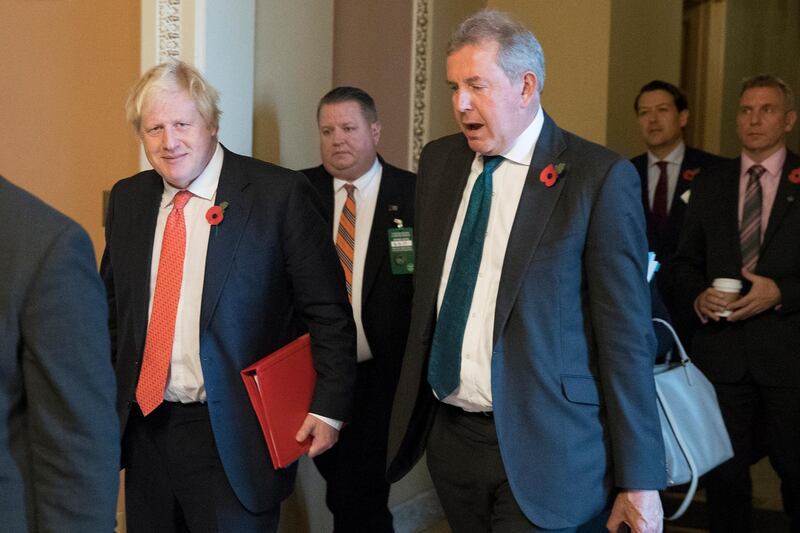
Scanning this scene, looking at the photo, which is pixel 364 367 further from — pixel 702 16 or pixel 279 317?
pixel 702 16

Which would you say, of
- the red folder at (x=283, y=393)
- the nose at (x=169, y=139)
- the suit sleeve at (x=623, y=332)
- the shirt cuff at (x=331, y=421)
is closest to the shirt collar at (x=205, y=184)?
the nose at (x=169, y=139)

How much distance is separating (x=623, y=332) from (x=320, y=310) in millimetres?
813

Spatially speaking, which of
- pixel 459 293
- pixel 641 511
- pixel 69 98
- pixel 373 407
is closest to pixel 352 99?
pixel 69 98

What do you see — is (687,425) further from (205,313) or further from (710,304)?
(710,304)

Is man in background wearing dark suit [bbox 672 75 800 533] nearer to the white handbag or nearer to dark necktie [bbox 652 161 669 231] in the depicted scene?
dark necktie [bbox 652 161 669 231]

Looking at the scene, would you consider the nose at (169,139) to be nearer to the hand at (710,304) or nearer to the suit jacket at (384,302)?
the suit jacket at (384,302)

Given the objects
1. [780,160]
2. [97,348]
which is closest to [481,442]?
[97,348]

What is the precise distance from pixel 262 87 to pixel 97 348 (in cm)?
242

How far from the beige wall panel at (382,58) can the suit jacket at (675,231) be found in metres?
1.13

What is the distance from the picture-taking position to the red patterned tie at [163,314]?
259 centimetres

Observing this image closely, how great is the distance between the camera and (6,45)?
3.96 meters

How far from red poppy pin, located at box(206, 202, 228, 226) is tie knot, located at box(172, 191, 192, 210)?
82mm

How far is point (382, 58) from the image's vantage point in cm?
462

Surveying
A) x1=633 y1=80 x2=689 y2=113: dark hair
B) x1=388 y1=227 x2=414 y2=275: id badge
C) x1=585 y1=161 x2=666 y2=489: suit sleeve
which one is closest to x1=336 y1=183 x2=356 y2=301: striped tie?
x1=388 y1=227 x2=414 y2=275: id badge
